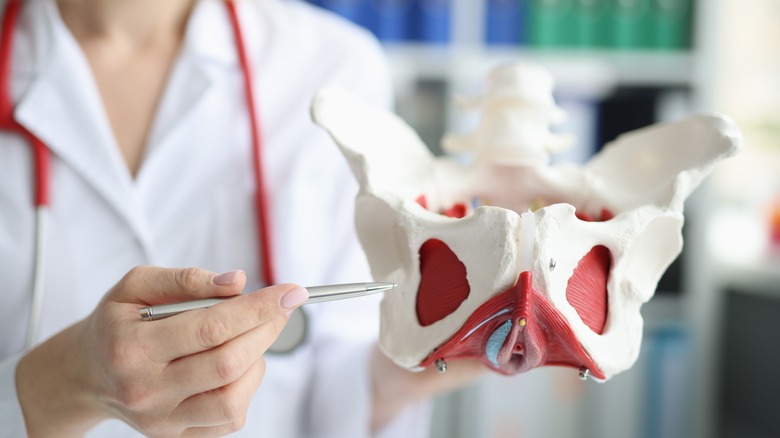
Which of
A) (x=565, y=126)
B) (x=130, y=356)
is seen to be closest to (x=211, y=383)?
(x=130, y=356)

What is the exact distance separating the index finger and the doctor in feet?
0.75

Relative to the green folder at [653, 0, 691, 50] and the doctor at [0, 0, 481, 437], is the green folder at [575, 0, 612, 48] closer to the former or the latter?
the green folder at [653, 0, 691, 50]

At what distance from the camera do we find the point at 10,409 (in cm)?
56

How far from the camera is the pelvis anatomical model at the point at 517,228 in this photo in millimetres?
469

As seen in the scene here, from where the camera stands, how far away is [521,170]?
590 mm

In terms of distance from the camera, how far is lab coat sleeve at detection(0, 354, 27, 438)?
55 centimetres

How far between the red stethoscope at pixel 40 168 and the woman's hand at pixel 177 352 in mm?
221

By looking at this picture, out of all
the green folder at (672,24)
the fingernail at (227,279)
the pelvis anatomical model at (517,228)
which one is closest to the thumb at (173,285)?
the fingernail at (227,279)

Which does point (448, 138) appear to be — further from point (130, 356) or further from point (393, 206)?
point (130, 356)

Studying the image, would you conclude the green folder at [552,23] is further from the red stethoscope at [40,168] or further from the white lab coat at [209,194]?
the red stethoscope at [40,168]

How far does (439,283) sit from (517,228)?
82 millimetres

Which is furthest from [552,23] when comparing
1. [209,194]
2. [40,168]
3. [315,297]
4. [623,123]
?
[315,297]

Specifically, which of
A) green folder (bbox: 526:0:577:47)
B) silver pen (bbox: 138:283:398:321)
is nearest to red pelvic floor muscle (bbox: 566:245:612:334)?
silver pen (bbox: 138:283:398:321)

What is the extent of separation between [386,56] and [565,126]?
429 millimetres
